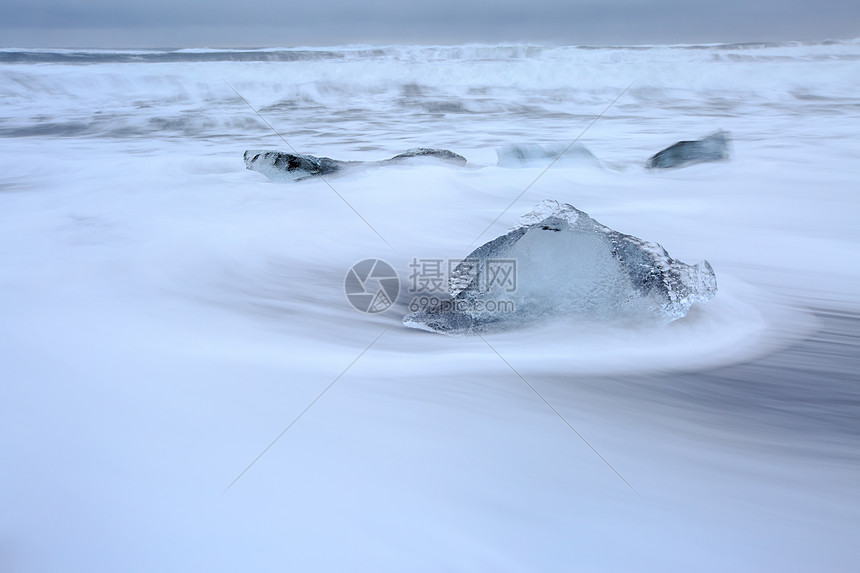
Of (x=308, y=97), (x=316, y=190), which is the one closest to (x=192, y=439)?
(x=316, y=190)

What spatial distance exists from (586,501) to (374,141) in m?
5.49

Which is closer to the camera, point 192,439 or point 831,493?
point 831,493

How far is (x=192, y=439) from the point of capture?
124 cm

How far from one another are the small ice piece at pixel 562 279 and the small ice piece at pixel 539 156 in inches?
103

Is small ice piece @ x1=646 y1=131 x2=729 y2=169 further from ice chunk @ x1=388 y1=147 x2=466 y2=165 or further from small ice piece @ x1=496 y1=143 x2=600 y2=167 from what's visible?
ice chunk @ x1=388 y1=147 x2=466 y2=165

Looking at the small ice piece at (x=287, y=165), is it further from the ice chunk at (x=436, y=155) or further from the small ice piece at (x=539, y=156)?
the small ice piece at (x=539, y=156)

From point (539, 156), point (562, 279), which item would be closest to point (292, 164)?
point (539, 156)

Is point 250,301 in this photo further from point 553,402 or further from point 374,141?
point 374,141

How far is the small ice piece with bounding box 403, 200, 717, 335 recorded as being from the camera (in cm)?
166

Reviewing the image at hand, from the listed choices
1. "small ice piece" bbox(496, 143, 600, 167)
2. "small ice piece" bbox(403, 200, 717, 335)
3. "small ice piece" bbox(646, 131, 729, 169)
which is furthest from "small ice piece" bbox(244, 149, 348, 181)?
"small ice piece" bbox(403, 200, 717, 335)

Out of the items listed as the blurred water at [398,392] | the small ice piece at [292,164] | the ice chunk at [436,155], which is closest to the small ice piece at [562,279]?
the blurred water at [398,392]

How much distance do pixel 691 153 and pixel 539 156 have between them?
3.41ft

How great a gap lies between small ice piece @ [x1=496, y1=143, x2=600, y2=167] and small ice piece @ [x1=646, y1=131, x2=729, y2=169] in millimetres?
440

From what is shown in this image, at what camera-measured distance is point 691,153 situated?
4172 millimetres
